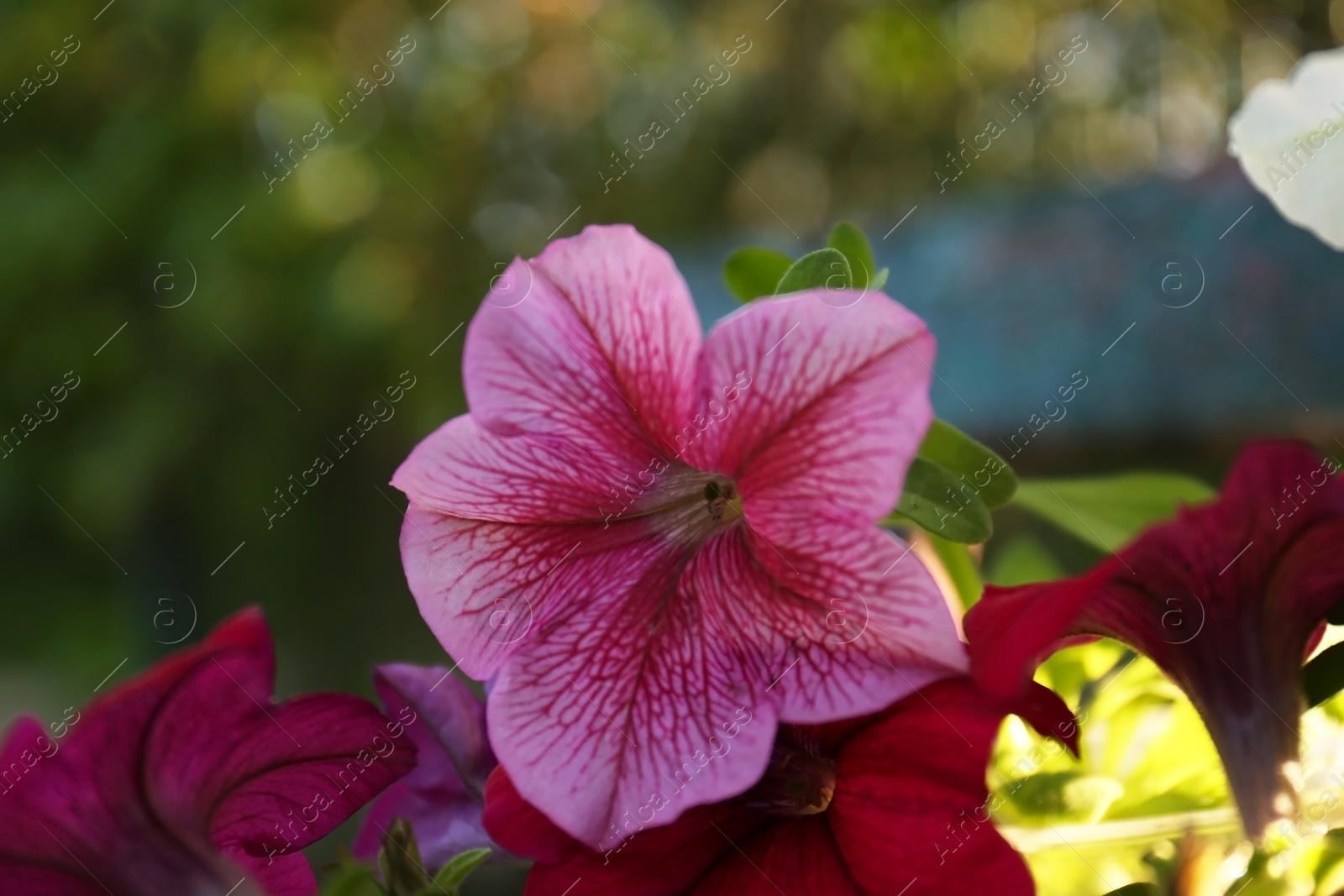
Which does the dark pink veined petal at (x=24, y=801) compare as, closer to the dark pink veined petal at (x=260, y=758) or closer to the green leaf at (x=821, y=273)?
the dark pink veined petal at (x=260, y=758)

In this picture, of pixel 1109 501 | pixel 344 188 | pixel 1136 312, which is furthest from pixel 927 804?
pixel 344 188

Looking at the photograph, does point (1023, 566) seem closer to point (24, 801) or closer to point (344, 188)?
point (24, 801)

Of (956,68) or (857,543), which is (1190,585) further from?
(956,68)

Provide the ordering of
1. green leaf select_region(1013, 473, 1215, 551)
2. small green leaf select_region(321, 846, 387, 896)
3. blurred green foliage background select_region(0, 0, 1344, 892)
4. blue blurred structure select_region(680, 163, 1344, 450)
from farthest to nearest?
blurred green foliage background select_region(0, 0, 1344, 892), blue blurred structure select_region(680, 163, 1344, 450), green leaf select_region(1013, 473, 1215, 551), small green leaf select_region(321, 846, 387, 896)

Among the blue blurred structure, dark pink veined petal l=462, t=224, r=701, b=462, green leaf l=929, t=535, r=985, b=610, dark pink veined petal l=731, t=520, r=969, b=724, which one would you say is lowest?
the blue blurred structure

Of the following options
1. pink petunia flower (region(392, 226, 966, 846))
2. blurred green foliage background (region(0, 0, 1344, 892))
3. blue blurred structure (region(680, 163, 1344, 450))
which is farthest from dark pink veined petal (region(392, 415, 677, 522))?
blurred green foliage background (region(0, 0, 1344, 892))

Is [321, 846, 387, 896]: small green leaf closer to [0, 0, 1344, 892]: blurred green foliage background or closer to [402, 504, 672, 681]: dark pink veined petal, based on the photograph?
[402, 504, 672, 681]: dark pink veined petal
